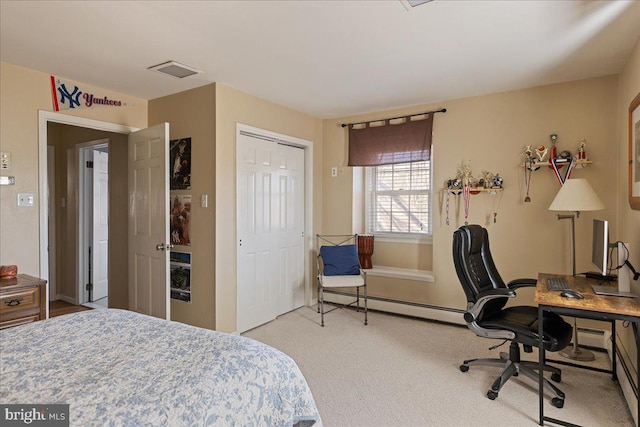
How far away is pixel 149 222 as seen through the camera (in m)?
3.58

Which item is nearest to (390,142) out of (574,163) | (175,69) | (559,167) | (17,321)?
(559,167)

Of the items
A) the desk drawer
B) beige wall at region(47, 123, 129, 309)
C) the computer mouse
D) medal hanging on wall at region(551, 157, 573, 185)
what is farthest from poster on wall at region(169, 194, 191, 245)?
medal hanging on wall at region(551, 157, 573, 185)

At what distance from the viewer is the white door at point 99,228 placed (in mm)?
4871

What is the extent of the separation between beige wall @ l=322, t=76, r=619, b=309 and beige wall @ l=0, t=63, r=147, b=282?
3.46m

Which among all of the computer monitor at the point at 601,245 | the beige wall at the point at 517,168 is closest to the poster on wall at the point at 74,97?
the beige wall at the point at 517,168

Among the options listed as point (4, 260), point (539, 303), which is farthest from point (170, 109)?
point (539, 303)

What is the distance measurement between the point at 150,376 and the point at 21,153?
2812mm

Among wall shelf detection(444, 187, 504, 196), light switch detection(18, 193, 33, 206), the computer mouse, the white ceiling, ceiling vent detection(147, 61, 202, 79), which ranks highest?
the white ceiling

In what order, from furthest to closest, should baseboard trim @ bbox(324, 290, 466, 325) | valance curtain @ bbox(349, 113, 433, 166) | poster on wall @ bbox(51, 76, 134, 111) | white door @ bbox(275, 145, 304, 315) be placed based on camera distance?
1. white door @ bbox(275, 145, 304, 315)
2. valance curtain @ bbox(349, 113, 433, 166)
3. baseboard trim @ bbox(324, 290, 466, 325)
4. poster on wall @ bbox(51, 76, 134, 111)

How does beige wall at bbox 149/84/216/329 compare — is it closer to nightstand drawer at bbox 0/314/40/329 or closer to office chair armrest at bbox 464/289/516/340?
nightstand drawer at bbox 0/314/40/329

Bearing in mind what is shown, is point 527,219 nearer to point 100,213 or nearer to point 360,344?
point 360,344

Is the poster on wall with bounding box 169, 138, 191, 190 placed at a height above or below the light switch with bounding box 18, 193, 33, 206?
above

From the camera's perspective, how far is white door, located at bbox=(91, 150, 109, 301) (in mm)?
4871

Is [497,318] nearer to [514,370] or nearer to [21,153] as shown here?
[514,370]
